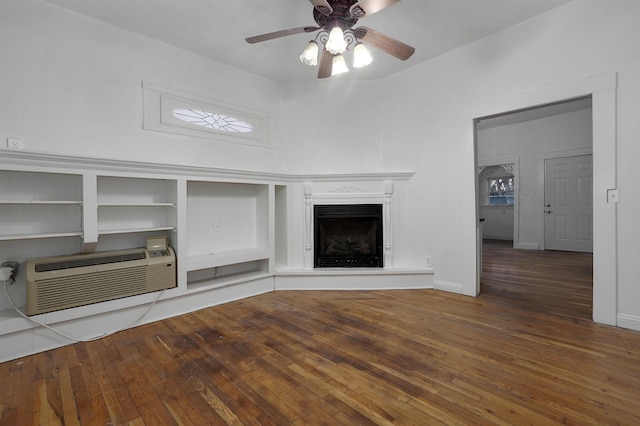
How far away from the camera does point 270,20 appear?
9.14 feet

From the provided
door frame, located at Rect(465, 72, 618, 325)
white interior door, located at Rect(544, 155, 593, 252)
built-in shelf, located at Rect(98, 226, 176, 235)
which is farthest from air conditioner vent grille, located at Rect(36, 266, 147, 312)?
white interior door, located at Rect(544, 155, 593, 252)

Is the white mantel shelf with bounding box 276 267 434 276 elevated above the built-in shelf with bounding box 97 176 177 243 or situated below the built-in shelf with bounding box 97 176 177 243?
below

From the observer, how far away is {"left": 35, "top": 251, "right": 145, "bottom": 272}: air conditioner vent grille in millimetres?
2264

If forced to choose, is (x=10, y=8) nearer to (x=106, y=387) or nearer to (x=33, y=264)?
(x=33, y=264)

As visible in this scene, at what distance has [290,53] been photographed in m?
3.37

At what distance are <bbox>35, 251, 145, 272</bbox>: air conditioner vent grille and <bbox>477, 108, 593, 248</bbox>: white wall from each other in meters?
7.63

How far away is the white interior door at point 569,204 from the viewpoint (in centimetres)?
605

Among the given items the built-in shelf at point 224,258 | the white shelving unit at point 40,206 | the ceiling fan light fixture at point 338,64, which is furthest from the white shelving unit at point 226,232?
the ceiling fan light fixture at point 338,64

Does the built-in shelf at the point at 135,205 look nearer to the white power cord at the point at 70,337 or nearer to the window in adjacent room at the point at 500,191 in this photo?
the white power cord at the point at 70,337

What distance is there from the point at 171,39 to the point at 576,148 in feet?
24.9

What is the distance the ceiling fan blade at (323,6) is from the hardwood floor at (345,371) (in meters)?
2.32

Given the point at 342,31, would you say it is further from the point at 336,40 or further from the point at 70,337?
the point at 70,337

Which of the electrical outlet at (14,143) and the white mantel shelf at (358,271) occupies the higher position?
the electrical outlet at (14,143)

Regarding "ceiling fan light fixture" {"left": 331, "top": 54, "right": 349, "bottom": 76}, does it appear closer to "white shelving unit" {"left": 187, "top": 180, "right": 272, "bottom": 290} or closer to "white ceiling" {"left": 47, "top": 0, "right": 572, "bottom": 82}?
"white ceiling" {"left": 47, "top": 0, "right": 572, "bottom": 82}
